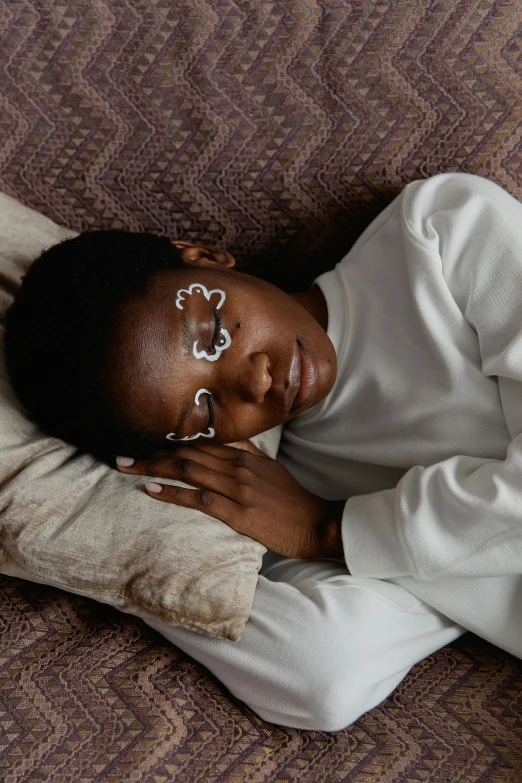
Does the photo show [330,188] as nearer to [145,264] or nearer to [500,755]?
[145,264]

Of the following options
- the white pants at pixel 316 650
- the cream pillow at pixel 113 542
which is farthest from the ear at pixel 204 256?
the white pants at pixel 316 650

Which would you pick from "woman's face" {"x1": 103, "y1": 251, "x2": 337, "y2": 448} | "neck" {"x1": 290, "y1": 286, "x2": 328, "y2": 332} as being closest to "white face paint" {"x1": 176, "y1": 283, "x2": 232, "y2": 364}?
"woman's face" {"x1": 103, "y1": 251, "x2": 337, "y2": 448}

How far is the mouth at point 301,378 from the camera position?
1024mm

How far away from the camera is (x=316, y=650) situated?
0.93m

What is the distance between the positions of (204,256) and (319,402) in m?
0.31

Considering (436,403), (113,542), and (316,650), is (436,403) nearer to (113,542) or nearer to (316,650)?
(316,650)

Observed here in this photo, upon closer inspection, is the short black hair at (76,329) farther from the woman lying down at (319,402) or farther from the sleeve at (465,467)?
the sleeve at (465,467)

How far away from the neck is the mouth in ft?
0.55

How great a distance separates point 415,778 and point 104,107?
1136mm

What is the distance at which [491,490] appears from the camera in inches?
36.5

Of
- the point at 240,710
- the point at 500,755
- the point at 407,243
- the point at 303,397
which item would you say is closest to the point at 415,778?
the point at 500,755

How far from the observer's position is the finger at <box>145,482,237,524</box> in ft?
3.16

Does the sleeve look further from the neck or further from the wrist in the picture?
the neck

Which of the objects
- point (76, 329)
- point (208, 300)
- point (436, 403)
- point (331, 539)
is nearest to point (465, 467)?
point (436, 403)
